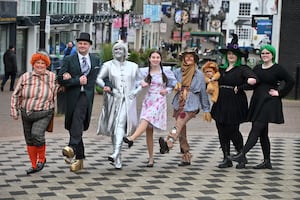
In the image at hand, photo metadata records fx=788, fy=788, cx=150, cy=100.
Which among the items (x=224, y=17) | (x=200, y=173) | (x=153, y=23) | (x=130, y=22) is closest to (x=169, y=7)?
(x=153, y=23)

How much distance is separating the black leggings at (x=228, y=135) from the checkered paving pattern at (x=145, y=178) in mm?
348

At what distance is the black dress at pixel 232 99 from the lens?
33.4 ft

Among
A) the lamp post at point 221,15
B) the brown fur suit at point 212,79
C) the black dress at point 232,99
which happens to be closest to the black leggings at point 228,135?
the black dress at point 232,99

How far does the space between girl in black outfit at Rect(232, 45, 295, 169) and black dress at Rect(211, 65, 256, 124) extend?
0.47 feet

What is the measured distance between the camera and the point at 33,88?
957 centimetres

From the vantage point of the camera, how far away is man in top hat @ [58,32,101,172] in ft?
31.7

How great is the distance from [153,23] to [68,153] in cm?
5521

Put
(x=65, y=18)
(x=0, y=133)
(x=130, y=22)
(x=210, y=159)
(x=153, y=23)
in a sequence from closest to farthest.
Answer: (x=210, y=159), (x=0, y=133), (x=65, y=18), (x=130, y=22), (x=153, y=23)

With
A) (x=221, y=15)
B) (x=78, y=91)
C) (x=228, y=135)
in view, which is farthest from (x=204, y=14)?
(x=78, y=91)

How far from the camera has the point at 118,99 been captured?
9992 millimetres

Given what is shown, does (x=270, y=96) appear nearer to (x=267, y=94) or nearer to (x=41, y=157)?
(x=267, y=94)

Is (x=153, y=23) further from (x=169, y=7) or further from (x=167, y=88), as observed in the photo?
(x=167, y=88)

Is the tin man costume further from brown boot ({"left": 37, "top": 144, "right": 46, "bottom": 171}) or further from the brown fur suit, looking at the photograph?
the brown fur suit

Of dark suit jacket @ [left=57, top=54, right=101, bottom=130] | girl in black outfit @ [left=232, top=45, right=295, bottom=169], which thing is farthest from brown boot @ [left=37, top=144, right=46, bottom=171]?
girl in black outfit @ [left=232, top=45, right=295, bottom=169]
